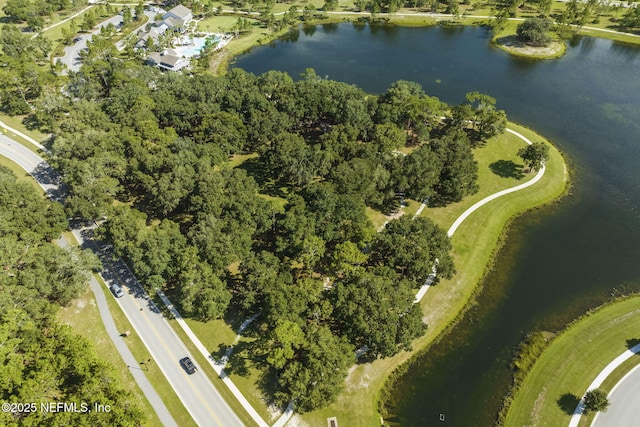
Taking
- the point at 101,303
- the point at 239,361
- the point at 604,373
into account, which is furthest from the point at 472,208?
the point at 101,303

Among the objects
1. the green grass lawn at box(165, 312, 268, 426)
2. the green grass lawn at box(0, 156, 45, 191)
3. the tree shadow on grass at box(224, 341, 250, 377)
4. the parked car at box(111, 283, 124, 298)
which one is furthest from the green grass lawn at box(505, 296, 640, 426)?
the green grass lawn at box(0, 156, 45, 191)

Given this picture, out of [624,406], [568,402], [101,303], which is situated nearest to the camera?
[624,406]

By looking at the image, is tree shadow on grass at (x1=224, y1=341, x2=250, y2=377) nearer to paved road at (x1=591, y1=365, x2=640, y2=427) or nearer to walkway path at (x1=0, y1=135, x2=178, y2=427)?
walkway path at (x1=0, y1=135, x2=178, y2=427)

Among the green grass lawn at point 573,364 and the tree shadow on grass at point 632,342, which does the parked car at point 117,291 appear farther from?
the tree shadow on grass at point 632,342

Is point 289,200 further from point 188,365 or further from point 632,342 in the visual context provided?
point 632,342

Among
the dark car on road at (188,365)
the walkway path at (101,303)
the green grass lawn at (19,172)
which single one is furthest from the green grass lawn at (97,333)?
the green grass lawn at (19,172)

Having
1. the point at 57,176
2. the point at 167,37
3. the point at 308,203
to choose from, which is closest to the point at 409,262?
the point at 308,203

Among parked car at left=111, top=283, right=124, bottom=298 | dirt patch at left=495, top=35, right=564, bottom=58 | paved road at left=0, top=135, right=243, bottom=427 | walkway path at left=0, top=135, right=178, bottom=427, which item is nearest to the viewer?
paved road at left=0, top=135, right=243, bottom=427

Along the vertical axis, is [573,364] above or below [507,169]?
below
